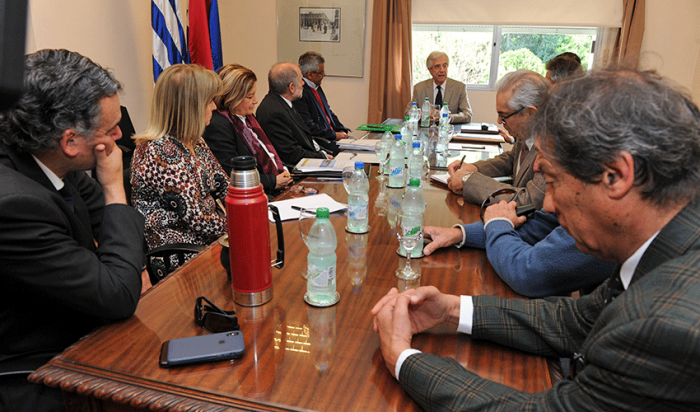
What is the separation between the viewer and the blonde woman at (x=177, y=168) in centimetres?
198

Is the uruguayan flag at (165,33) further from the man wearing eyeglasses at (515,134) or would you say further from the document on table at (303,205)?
the man wearing eyeglasses at (515,134)

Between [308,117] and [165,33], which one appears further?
[308,117]

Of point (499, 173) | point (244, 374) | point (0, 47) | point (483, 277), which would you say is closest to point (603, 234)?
point (483, 277)

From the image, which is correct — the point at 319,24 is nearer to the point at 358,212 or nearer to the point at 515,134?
the point at 515,134

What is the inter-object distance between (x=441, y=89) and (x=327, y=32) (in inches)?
65.6

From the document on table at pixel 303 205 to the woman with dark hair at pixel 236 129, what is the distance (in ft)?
3.01

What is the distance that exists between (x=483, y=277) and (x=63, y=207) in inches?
43.8

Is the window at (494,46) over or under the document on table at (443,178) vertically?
over

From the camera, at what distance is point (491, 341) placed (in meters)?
1.07

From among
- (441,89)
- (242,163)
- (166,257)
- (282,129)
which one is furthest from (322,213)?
(441,89)

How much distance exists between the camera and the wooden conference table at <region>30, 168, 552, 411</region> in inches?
34.5

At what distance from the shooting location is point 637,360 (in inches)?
25.4

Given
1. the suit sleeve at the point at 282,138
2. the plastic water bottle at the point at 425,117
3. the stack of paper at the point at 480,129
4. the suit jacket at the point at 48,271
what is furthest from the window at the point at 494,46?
the suit jacket at the point at 48,271

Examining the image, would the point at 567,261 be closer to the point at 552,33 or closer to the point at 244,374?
the point at 244,374
